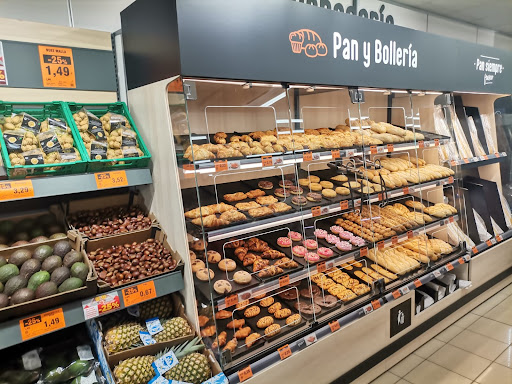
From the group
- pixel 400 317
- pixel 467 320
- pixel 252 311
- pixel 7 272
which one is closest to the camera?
pixel 7 272

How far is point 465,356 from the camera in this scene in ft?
9.91

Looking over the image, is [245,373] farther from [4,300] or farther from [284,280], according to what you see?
[4,300]

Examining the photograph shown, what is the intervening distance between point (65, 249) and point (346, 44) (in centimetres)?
227

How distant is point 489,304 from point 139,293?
12.5ft

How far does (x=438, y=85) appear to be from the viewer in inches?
134

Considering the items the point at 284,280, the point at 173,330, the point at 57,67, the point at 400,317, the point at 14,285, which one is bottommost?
the point at 400,317

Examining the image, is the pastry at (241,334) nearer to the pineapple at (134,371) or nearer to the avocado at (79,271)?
the pineapple at (134,371)

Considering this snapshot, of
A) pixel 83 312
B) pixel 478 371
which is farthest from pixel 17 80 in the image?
pixel 478 371

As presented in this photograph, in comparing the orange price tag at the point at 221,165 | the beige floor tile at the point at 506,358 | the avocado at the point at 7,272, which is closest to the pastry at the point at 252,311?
the orange price tag at the point at 221,165

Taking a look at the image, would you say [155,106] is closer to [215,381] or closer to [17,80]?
[17,80]

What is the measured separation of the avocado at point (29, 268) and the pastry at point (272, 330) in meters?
1.33

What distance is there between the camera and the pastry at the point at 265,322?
7.47 ft

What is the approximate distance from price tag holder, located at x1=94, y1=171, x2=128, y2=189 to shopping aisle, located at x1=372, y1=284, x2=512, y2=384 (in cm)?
240

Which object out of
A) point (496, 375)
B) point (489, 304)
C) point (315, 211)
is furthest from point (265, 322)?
point (489, 304)
